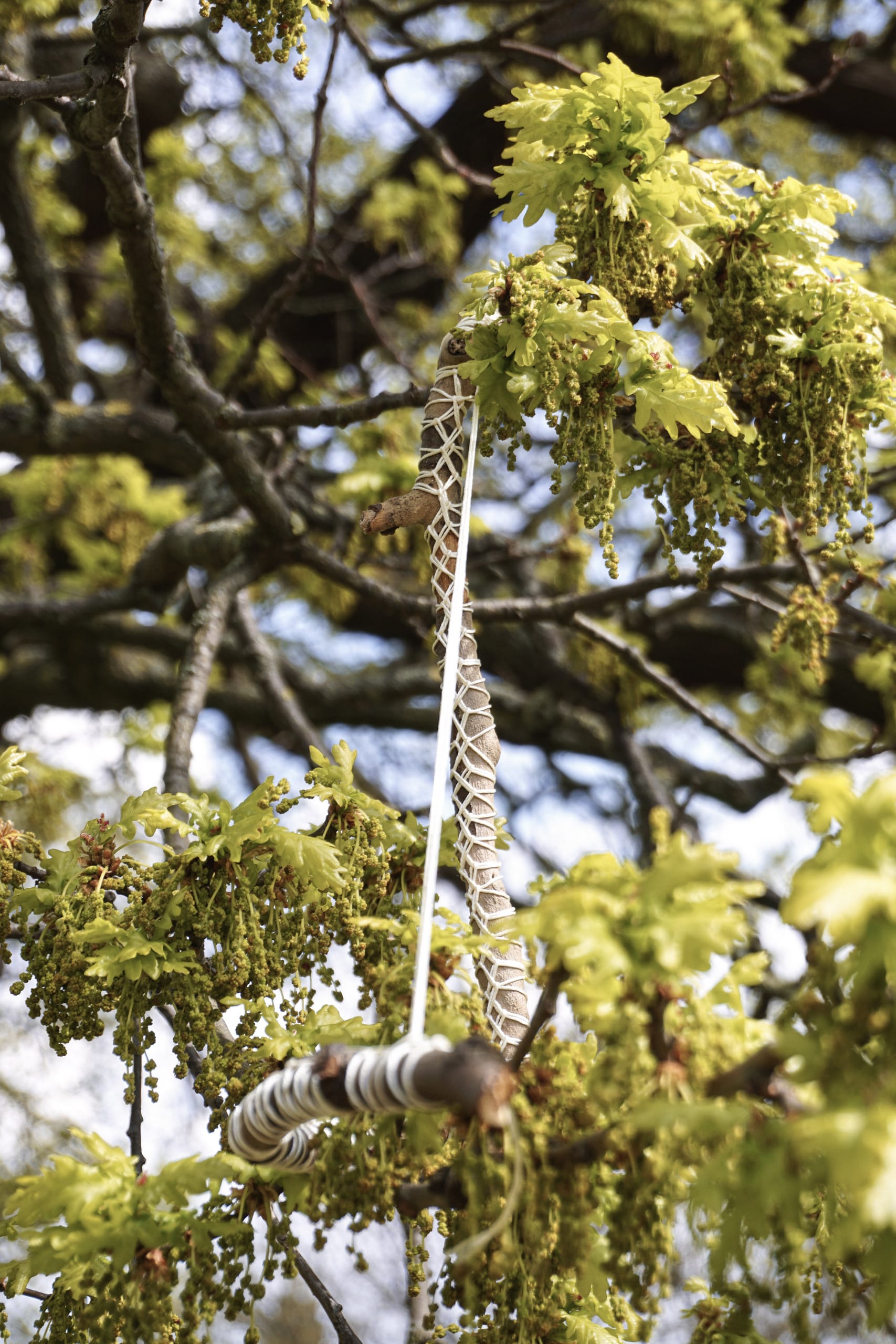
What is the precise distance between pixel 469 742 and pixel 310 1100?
0.63 m

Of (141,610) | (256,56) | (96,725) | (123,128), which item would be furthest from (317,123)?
(96,725)

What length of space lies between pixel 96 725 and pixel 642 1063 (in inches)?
238

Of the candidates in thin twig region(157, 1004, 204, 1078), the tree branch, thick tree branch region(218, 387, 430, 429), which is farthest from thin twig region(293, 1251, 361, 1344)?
the tree branch

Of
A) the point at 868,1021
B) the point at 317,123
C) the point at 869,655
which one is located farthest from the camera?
the point at 869,655

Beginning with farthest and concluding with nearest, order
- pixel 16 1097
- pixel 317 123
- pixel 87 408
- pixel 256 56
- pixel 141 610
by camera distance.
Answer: pixel 16 1097
pixel 87 408
pixel 141 610
pixel 317 123
pixel 256 56

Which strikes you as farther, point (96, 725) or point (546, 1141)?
point (96, 725)

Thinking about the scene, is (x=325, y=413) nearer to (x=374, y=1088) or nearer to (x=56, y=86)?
(x=56, y=86)

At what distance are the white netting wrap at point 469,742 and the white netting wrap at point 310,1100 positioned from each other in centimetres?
31

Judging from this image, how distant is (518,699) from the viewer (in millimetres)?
4969

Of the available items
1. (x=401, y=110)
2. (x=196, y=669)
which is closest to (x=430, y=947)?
(x=196, y=669)

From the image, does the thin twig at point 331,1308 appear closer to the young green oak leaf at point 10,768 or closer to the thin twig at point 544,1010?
the thin twig at point 544,1010

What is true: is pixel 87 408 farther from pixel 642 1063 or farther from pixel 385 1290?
pixel 385 1290

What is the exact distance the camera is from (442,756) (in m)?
1.40

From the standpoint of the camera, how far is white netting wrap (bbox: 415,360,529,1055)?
5.05 feet
